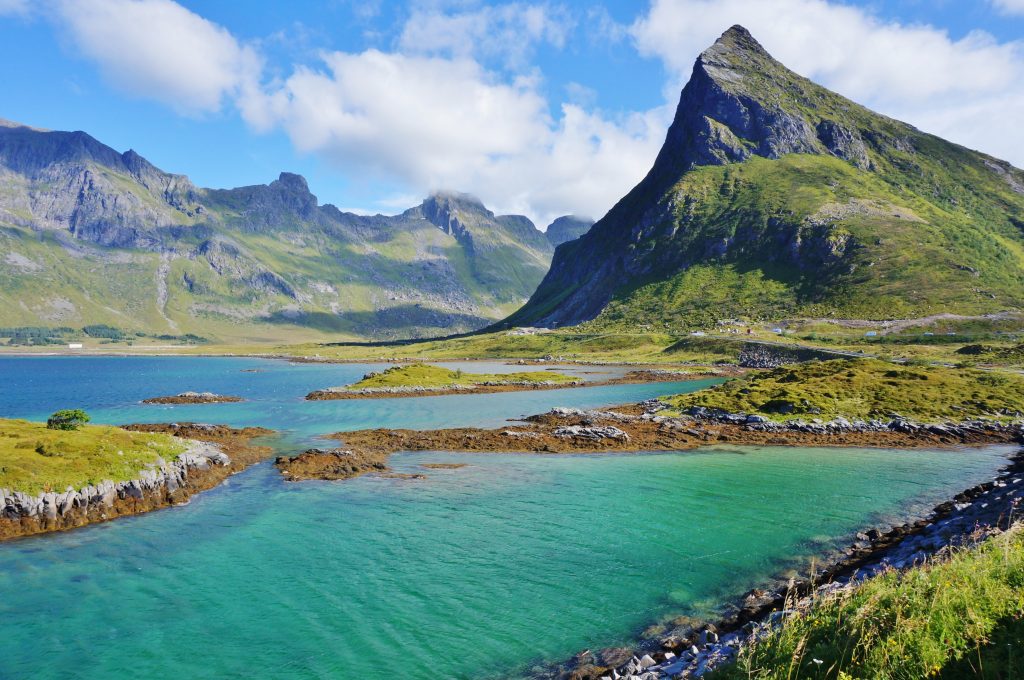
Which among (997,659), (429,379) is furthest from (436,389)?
(997,659)

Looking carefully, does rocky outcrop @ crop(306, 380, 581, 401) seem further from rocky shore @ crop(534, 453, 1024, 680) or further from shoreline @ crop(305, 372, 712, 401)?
rocky shore @ crop(534, 453, 1024, 680)

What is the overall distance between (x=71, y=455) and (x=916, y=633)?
48233 millimetres

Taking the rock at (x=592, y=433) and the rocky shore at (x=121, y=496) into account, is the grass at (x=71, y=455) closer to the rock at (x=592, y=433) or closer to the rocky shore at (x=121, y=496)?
the rocky shore at (x=121, y=496)

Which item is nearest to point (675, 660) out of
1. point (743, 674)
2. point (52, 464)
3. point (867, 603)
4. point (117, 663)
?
point (743, 674)

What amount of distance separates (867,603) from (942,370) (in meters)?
82.3

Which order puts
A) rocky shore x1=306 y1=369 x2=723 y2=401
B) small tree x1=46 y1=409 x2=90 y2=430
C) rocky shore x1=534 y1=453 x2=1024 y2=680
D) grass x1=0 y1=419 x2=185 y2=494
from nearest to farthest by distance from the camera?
1. rocky shore x1=534 y1=453 x2=1024 y2=680
2. grass x1=0 y1=419 x2=185 y2=494
3. small tree x1=46 y1=409 x2=90 y2=430
4. rocky shore x1=306 y1=369 x2=723 y2=401

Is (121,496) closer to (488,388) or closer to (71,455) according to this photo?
(71,455)

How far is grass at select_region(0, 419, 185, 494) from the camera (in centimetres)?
3459

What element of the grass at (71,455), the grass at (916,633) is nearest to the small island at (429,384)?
the grass at (71,455)

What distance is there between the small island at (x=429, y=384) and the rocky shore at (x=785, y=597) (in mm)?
94750

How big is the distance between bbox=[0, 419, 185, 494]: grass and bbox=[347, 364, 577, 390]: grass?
71.6m

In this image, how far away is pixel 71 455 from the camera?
128 ft

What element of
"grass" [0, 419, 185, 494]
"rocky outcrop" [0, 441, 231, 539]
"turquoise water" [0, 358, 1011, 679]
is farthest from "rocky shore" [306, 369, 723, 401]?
"rocky outcrop" [0, 441, 231, 539]

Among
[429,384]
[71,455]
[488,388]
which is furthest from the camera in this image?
[488,388]
